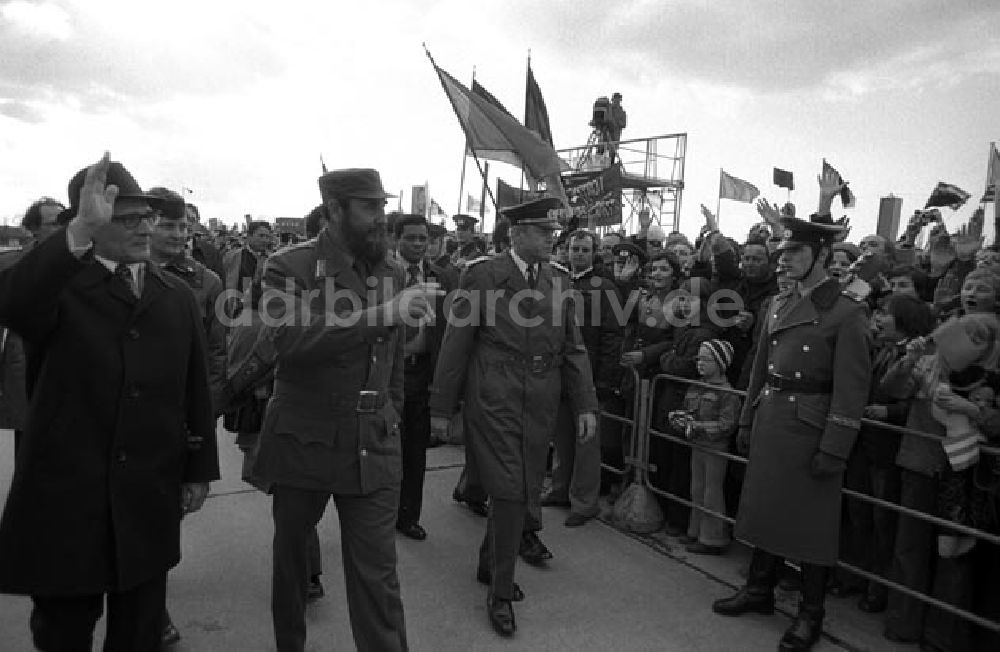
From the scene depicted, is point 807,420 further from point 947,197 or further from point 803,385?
point 947,197

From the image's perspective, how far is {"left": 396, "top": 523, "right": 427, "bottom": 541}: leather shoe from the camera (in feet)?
16.7

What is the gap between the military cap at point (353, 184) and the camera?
298 centimetres

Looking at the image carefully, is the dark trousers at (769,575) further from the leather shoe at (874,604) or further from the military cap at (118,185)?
the military cap at (118,185)

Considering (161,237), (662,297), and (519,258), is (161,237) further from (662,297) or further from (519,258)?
(662,297)

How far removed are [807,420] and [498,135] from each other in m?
4.43

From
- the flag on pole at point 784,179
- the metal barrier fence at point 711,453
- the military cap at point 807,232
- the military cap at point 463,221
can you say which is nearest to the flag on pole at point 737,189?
the flag on pole at point 784,179

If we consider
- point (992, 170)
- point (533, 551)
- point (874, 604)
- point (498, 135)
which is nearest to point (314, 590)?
point (533, 551)

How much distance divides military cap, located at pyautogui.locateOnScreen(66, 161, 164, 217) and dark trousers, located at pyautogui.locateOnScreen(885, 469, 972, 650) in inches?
153

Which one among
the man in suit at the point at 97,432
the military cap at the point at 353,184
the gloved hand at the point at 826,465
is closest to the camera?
the man in suit at the point at 97,432

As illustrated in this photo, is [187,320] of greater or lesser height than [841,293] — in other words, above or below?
below

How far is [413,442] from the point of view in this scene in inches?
202

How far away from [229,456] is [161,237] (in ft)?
11.3

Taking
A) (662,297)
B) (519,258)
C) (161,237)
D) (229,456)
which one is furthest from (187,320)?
(229,456)

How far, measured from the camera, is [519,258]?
427 cm
